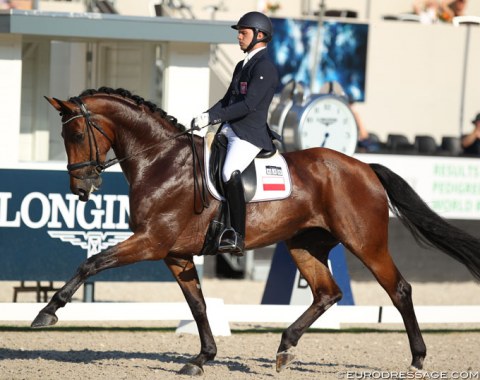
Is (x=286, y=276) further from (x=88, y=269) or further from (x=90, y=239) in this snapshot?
(x=88, y=269)

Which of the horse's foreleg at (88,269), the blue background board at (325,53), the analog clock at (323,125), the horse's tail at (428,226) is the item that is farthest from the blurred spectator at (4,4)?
the horse's foreleg at (88,269)

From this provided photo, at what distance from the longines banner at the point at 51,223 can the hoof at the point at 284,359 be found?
281 cm

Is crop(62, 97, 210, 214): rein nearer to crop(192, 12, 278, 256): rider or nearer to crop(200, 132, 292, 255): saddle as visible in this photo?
crop(200, 132, 292, 255): saddle

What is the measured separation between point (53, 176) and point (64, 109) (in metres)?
2.64

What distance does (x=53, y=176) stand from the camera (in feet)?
34.1

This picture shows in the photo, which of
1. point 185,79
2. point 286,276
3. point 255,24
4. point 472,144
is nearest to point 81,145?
point 255,24

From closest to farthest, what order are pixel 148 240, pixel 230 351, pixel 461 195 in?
pixel 148 240
pixel 230 351
pixel 461 195

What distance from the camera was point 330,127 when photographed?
1224 centimetres

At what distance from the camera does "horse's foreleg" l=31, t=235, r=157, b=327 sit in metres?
7.52

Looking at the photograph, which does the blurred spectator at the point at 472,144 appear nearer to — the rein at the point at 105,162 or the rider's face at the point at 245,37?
the rider's face at the point at 245,37

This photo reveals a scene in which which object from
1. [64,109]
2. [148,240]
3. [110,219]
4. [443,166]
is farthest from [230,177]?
[443,166]

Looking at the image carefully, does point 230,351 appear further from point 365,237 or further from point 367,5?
point 367,5

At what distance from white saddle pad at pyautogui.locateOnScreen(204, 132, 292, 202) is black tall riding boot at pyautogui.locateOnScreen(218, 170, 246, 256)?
0.61 ft

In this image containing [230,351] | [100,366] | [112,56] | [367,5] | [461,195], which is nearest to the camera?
[100,366]
